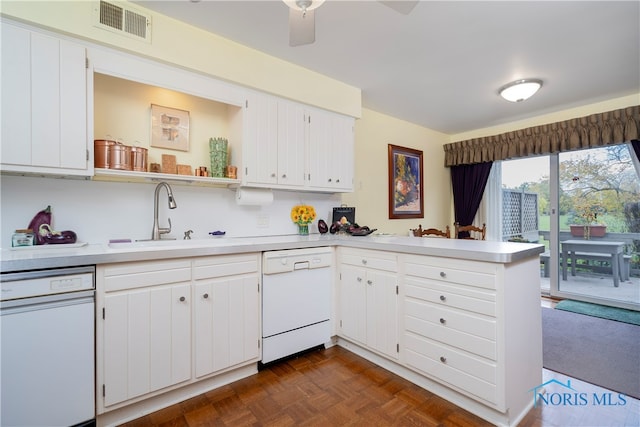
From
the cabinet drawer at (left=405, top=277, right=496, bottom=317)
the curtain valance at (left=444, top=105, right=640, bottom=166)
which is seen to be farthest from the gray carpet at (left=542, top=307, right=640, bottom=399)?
the curtain valance at (left=444, top=105, right=640, bottom=166)

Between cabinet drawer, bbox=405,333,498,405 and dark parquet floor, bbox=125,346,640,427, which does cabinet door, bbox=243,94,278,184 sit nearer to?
dark parquet floor, bbox=125,346,640,427

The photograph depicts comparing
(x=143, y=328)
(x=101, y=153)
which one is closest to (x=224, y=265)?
(x=143, y=328)

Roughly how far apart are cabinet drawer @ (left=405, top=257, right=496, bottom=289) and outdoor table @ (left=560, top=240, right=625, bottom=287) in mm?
3349

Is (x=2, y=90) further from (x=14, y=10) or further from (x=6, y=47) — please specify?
(x=14, y=10)

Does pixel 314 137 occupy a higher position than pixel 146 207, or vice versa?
pixel 314 137

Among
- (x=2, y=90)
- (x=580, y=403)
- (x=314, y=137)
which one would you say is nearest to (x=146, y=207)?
(x=2, y=90)

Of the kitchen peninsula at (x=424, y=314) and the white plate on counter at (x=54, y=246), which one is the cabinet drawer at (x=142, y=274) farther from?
the white plate on counter at (x=54, y=246)

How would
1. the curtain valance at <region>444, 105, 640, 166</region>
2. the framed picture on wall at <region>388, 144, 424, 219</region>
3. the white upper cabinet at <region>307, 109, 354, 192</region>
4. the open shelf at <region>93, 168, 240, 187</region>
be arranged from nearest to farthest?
the open shelf at <region>93, 168, 240, 187</region>, the white upper cabinet at <region>307, 109, 354, 192</region>, the curtain valance at <region>444, 105, 640, 166</region>, the framed picture on wall at <region>388, 144, 424, 219</region>

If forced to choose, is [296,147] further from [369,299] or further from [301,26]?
[369,299]

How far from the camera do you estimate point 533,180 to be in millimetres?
4191

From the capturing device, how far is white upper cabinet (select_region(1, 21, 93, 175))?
152 centimetres

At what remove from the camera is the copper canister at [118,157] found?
6.09 ft

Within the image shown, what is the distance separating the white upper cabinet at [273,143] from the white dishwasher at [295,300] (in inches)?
27.6

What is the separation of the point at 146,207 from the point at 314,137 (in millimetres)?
1544
